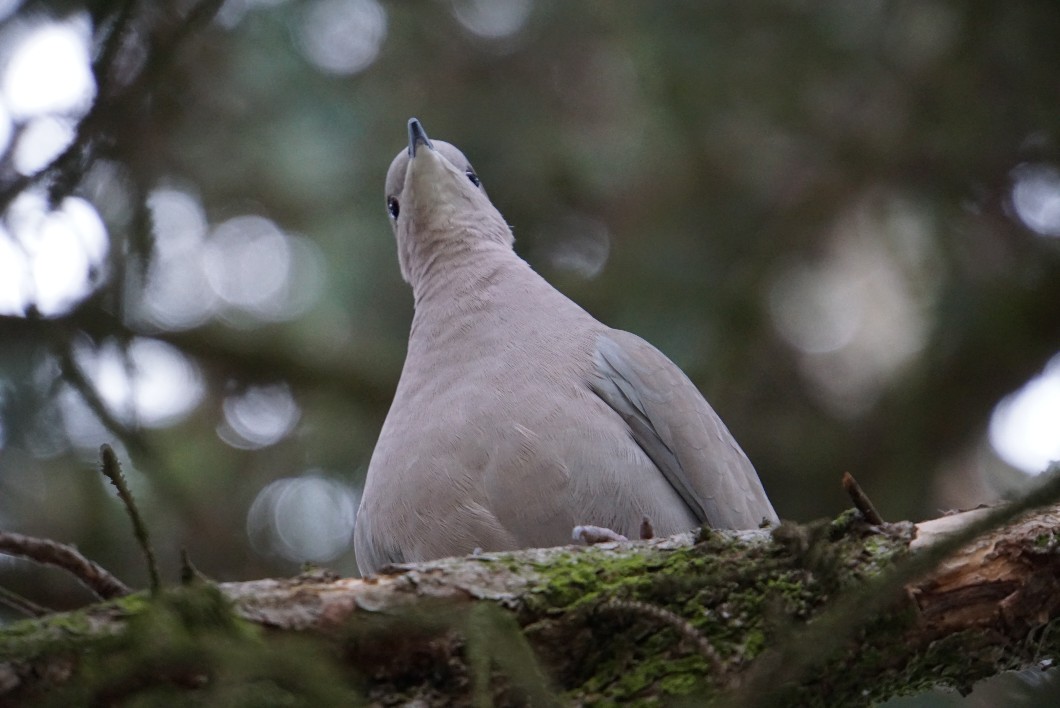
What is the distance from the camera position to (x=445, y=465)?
3.59 metres

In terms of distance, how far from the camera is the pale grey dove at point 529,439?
350 cm

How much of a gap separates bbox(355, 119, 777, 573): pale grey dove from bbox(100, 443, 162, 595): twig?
5.00 ft

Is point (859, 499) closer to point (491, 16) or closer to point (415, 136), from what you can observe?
point (415, 136)

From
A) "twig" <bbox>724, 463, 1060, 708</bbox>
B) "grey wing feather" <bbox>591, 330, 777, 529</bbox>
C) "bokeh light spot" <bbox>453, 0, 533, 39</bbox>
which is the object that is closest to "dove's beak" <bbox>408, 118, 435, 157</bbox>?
"grey wing feather" <bbox>591, 330, 777, 529</bbox>

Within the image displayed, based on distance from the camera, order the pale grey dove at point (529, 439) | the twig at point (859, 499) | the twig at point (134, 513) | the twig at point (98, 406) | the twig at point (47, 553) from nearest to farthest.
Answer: the twig at point (134, 513) < the twig at point (47, 553) < the twig at point (859, 499) < the twig at point (98, 406) < the pale grey dove at point (529, 439)

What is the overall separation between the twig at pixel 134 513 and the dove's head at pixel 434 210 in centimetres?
295

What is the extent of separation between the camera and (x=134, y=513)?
2.01 m

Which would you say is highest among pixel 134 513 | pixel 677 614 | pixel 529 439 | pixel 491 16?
pixel 491 16

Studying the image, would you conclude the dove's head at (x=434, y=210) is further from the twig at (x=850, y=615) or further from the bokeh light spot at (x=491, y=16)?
the twig at (x=850, y=615)

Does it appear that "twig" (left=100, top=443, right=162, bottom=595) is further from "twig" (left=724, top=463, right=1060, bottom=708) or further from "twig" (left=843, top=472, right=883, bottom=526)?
"twig" (left=843, top=472, right=883, bottom=526)

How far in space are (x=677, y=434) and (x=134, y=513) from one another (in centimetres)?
231

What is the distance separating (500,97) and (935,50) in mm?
2570

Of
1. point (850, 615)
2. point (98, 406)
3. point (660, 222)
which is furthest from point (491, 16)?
point (850, 615)

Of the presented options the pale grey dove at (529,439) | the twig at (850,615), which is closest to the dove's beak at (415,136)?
the pale grey dove at (529,439)
